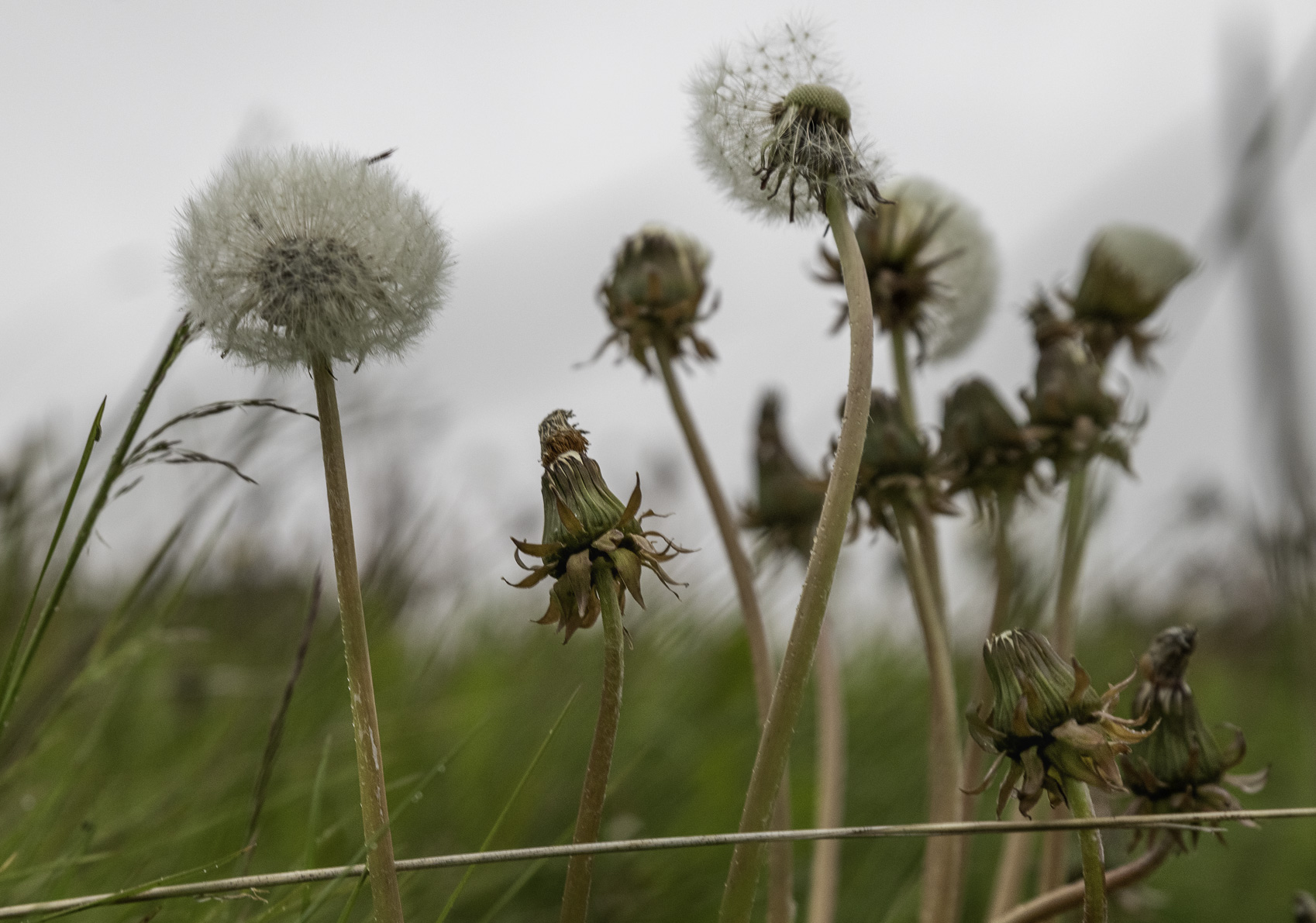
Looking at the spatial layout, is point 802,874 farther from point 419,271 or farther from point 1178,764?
point 419,271

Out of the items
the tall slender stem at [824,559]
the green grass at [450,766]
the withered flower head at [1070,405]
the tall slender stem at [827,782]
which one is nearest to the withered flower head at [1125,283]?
the withered flower head at [1070,405]

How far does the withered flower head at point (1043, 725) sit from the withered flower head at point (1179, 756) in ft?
0.84

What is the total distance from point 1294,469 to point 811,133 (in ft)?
1.78

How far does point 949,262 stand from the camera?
1.69 metres

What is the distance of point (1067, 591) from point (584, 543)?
0.92 meters

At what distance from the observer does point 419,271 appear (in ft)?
3.19

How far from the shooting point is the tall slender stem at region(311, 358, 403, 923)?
0.91m

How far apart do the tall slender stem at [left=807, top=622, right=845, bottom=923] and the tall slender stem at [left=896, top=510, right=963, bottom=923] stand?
5.4 inches

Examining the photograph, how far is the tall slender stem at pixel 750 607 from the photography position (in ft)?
4.43

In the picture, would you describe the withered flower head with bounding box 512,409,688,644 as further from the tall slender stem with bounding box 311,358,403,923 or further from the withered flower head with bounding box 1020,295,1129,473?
the withered flower head with bounding box 1020,295,1129,473

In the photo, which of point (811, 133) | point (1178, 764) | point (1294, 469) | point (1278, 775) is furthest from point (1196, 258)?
point (1278, 775)

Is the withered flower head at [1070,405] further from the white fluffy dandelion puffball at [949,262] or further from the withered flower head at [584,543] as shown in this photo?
the withered flower head at [584,543]

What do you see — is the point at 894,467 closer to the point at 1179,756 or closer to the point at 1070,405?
the point at 1070,405

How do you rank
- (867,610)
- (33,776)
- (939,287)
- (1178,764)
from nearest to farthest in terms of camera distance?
(1178,764) → (939,287) → (33,776) → (867,610)
